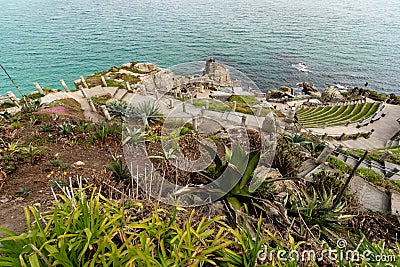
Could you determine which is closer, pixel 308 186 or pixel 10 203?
pixel 10 203

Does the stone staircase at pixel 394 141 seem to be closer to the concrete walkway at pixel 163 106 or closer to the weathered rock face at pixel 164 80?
the concrete walkway at pixel 163 106

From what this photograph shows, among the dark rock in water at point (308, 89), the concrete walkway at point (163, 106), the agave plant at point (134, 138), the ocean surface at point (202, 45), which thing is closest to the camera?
the agave plant at point (134, 138)

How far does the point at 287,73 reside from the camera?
4122 centimetres

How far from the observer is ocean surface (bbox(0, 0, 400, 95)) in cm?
3816

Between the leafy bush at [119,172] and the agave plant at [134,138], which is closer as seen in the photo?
the leafy bush at [119,172]

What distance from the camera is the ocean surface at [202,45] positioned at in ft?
125

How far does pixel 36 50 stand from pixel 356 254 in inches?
2106

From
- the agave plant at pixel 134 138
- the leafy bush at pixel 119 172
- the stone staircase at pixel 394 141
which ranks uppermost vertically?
the leafy bush at pixel 119 172

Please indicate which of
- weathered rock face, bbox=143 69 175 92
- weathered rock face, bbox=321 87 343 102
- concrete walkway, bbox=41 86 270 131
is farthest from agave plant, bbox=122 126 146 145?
weathered rock face, bbox=321 87 343 102

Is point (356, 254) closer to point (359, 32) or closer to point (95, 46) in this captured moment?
point (95, 46)

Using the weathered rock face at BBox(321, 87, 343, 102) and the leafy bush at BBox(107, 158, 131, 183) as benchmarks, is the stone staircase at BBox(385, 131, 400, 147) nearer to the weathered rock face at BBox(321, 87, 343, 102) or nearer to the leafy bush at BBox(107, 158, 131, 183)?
the weathered rock face at BBox(321, 87, 343, 102)

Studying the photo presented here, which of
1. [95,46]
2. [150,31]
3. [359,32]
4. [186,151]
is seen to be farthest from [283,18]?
[186,151]

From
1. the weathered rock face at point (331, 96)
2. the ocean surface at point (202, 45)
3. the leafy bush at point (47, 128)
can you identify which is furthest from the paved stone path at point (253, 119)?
the ocean surface at point (202, 45)

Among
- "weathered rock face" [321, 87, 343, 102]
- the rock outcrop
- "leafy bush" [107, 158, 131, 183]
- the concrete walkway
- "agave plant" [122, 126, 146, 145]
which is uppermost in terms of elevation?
"leafy bush" [107, 158, 131, 183]
